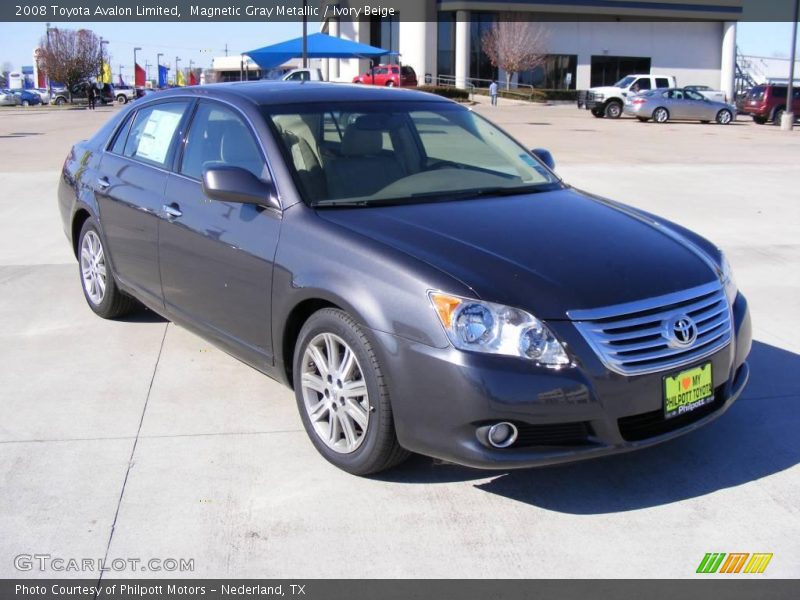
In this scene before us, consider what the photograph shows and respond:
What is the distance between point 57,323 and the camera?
6340 mm

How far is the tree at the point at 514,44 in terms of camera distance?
2101 inches

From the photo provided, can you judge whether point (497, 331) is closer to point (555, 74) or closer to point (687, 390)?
point (687, 390)

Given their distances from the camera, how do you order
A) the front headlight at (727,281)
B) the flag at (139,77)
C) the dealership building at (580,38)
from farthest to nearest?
the dealership building at (580,38) → the flag at (139,77) → the front headlight at (727,281)

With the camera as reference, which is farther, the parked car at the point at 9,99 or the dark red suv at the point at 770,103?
the parked car at the point at 9,99

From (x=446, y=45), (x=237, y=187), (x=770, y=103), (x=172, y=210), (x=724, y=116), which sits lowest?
(x=172, y=210)

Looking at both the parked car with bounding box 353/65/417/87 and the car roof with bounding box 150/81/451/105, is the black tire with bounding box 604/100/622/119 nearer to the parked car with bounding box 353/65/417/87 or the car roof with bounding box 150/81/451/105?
the parked car with bounding box 353/65/417/87

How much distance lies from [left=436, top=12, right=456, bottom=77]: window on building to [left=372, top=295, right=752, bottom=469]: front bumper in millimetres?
55566

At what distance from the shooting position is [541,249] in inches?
153

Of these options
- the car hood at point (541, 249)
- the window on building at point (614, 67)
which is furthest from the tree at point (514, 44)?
the car hood at point (541, 249)

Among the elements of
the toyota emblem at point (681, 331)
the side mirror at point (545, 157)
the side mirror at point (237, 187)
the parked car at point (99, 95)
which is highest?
the parked car at point (99, 95)

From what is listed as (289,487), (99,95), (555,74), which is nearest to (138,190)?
(289,487)

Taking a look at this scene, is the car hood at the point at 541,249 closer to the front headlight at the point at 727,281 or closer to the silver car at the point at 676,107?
the front headlight at the point at 727,281

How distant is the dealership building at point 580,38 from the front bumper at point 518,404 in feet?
174

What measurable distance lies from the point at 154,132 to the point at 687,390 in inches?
141
